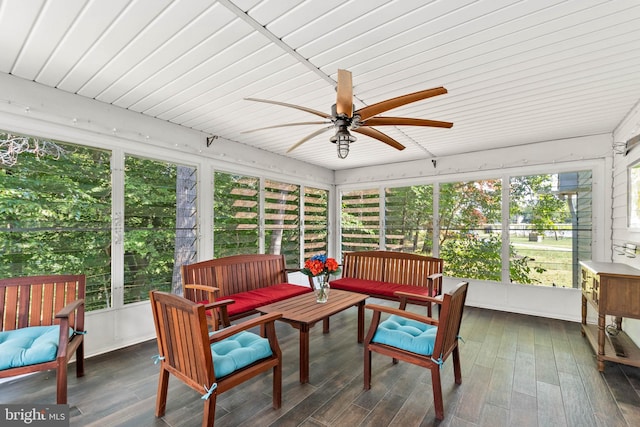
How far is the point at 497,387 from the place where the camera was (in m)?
2.40

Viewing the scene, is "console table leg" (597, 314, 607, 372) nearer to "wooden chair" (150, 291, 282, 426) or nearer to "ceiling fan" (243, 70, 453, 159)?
"ceiling fan" (243, 70, 453, 159)

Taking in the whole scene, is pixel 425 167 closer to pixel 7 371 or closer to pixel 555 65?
pixel 555 65

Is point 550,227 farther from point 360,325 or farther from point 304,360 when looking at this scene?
point 304,360

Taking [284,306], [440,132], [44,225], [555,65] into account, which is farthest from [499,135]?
[44,225]

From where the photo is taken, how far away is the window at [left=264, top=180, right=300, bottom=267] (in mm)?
5004

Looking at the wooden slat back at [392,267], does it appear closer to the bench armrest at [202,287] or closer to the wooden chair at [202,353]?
the bench armrest at [202,287]

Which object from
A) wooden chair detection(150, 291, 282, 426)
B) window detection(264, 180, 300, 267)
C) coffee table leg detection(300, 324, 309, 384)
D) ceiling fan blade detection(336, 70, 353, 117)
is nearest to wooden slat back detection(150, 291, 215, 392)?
wooden chair detection(150, 291, 282, 426)

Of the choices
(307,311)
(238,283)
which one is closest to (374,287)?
(307,311)

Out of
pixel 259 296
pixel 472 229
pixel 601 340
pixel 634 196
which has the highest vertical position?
pixel 634 196

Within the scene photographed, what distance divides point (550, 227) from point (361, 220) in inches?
125

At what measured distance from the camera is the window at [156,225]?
10.9 ft

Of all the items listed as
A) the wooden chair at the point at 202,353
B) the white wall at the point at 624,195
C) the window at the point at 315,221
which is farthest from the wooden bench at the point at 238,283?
the white wall at the point at 624,195

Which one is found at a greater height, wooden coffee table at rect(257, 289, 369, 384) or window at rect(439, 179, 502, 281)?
window at rect(439, 179, 502, 281)

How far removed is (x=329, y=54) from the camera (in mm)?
2094
